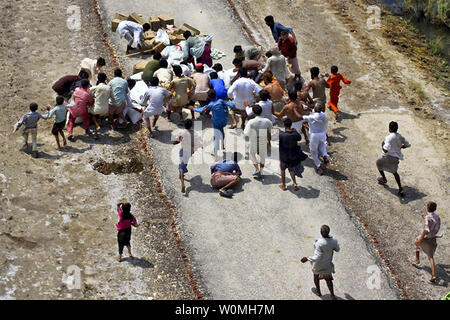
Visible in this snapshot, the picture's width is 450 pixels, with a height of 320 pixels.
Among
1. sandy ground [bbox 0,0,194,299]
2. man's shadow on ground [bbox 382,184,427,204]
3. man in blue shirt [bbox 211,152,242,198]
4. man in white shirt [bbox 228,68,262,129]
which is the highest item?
man in white shirt [bbox 228,68,262,129]

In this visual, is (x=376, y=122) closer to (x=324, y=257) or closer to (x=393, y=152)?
(x=393, y=152)

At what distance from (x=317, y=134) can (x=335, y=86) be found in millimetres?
2711

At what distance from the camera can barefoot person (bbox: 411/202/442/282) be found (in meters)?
13.7

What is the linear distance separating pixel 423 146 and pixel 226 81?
499cm

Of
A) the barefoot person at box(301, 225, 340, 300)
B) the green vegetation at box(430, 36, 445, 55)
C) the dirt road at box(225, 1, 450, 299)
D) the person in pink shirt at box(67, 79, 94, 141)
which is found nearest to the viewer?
the barefoot person at box(301, 225, 340, 300)

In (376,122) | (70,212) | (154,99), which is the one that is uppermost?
(154,99)

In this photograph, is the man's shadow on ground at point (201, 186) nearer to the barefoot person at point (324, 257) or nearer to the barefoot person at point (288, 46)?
the barefoot person at point (324, 257)

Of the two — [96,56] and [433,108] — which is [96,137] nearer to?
[96,56]

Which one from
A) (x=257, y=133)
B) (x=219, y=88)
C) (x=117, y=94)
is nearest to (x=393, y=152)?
(x=257, y=133)

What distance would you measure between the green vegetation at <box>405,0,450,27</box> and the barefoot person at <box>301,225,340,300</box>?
46.0ft

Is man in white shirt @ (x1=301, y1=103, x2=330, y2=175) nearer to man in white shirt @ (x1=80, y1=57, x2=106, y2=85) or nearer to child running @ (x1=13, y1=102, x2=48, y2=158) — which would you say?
man in white shirt @ (x1=80, y1=57, x2=106, y2=85)

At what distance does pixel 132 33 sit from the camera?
19.8 meters

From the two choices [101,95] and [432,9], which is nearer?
[101,95]

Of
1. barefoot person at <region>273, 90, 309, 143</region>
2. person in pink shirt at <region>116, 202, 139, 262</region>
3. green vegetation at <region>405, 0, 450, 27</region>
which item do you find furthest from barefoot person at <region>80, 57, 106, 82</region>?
green vegetation at <region>405, 0, 450, 27</region>
